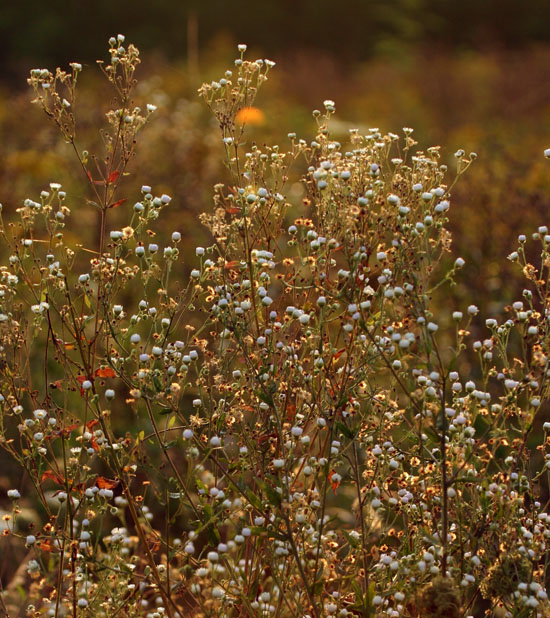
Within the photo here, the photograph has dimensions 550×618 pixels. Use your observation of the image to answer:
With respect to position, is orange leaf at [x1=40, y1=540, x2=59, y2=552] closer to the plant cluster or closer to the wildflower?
the plant cluster

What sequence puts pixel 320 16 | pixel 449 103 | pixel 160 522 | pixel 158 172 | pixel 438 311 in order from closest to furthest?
pixel 160 522
pixel 438 311
pixel 158 172
pixel 449 103
pixel 320 16

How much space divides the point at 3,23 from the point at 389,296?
1972 centimetres

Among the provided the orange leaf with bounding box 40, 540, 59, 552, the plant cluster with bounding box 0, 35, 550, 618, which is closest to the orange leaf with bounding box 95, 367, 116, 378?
the plant cluster with bounding box 0, 35, 550, 618

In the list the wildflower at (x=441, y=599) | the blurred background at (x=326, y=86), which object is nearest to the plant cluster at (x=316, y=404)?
the wildflower at (x=441, y=599)

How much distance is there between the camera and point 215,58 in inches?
583

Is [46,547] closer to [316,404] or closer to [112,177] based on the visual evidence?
[316,404]

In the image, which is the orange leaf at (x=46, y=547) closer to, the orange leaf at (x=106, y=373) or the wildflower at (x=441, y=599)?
the orange leaf at (x=106, y=373)

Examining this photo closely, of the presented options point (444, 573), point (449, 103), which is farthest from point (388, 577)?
point (449, 103)

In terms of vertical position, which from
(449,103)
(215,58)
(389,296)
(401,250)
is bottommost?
(389,296)

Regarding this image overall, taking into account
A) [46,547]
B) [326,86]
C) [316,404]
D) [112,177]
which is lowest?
[46,547]

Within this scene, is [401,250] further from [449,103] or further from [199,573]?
[449,103]

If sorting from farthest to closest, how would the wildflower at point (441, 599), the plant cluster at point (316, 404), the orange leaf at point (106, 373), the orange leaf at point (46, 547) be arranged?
the orange leaf at point (46, 547), the orange leaf at point (106, 373), the plant cluster at point (316, 404), the wildflower at point (441, 599)

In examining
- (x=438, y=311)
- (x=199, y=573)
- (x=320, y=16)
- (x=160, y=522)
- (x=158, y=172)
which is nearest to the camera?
(x=199, y=573)

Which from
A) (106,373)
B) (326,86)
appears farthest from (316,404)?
(326,86)
